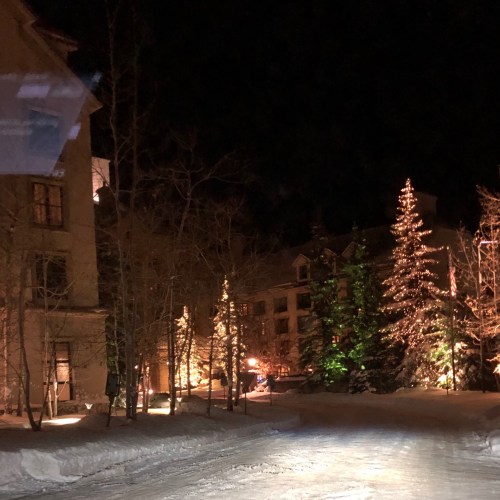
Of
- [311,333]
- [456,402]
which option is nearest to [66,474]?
[456,402]

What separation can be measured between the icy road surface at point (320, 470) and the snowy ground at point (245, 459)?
19 millimetres

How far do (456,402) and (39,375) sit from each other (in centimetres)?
1904

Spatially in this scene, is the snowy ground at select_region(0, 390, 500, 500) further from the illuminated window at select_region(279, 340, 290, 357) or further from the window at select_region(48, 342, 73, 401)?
the illuminated window at select_region(279, 340, 290, 357)

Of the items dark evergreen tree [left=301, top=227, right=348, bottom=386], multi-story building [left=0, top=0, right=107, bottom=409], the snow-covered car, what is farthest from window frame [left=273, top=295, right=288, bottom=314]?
multi-story building [left=0, top=0, right=107, bottom=409]

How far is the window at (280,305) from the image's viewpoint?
A: 60.4m

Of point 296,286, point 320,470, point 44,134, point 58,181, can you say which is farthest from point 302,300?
point 320,470

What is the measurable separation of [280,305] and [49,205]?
3445 cm

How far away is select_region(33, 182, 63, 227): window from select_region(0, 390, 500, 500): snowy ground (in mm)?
11706

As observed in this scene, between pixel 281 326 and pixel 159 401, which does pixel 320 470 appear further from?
pixel 281 326

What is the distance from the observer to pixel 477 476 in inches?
427

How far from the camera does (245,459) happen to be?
44.6ft

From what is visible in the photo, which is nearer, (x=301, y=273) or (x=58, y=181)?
(x=58, y=181)

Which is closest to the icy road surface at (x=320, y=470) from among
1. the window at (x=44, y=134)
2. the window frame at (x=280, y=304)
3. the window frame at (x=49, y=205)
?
the window frame at (x=49, y=205)

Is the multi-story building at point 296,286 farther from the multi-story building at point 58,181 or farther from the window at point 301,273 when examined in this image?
the multi-story building at point 58,181
